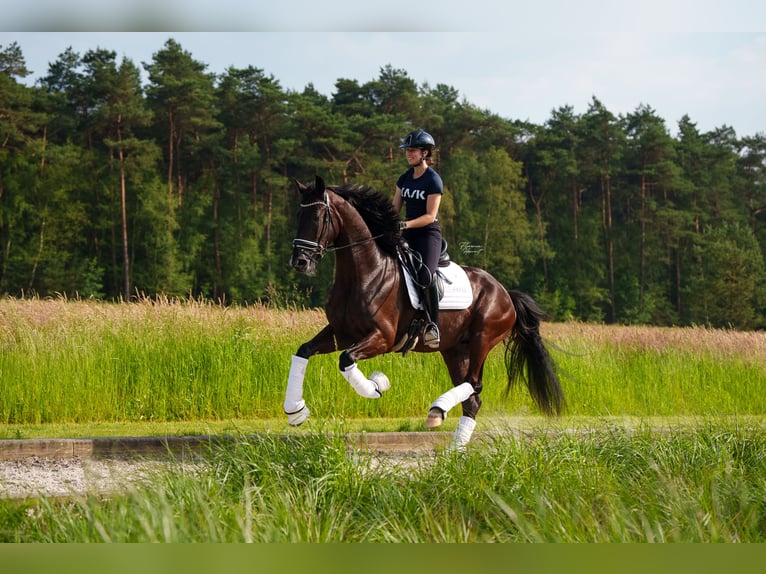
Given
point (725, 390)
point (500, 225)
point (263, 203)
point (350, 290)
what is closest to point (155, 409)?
point (350, 290)

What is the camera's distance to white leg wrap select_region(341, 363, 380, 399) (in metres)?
7.31

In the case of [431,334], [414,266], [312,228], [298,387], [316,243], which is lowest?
[298,387]

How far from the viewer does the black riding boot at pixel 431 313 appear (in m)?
8.34

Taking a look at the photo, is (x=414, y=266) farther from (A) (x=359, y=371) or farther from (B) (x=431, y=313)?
(A) (x=359, y=371)

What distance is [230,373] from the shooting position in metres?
11.4

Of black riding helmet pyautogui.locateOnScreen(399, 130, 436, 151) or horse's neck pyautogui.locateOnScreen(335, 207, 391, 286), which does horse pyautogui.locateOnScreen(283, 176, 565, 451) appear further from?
black riding helmet pyautogui.locateOnScreen(399, 130, 436, 151)

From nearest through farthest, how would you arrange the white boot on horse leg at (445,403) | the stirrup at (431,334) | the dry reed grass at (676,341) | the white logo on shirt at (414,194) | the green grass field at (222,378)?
the white boot on horse leg at (445,403)
the white logo on shirt at (414,194)
the stirrup at (431,334)
the green grass field at (222,378)
the dry reed grass at (676,341)

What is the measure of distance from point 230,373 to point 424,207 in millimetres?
4439

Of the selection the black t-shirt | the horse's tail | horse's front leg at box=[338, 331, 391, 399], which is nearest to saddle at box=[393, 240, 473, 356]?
the black t-shirt

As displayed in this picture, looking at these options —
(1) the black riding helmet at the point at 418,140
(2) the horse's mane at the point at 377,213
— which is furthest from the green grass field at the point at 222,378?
(1) the black riding helmet at the point at 418,140

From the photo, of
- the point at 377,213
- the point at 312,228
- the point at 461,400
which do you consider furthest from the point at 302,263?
the point at 461,400

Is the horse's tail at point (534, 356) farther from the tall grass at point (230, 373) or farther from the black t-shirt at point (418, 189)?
the black t-shirt at point (418, 189)

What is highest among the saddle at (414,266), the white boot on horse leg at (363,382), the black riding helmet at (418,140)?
the black riding helmet at (418,140)

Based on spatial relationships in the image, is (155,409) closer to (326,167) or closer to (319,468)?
(319,468)
